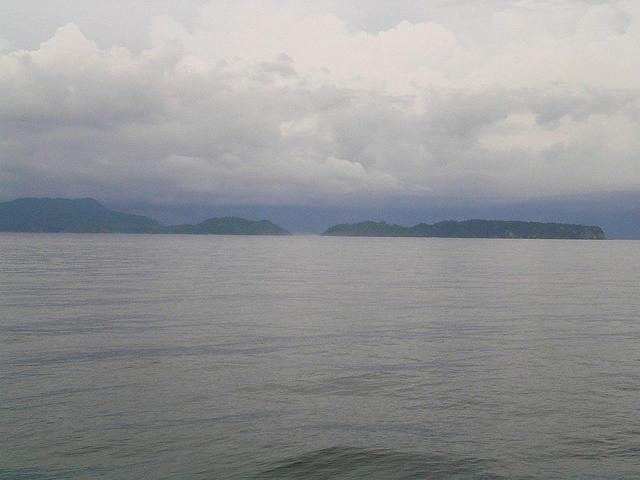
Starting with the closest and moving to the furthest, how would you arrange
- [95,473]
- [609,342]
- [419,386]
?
[95,473]
[419,386]
[609,342]

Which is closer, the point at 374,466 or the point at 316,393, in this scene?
the point at 374,466

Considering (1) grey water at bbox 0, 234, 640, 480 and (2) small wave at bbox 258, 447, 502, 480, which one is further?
(1) grey water at bbox 0, 234, 640, 480

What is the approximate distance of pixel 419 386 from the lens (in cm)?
2494

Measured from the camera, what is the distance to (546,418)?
21125 millimetres

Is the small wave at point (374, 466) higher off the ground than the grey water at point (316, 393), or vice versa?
the grey water at point (316, 393)

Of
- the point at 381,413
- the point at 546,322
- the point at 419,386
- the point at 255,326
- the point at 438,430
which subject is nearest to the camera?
the point at 438,430

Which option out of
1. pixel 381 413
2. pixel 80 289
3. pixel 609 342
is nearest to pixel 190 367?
pixel 381 413

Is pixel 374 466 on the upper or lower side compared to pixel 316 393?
lower

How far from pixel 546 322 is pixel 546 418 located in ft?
75.6

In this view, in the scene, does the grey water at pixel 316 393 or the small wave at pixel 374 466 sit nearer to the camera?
the small wave at pixel 374 466

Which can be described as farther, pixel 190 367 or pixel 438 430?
pixel 190 367

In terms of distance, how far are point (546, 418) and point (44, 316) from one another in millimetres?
34986

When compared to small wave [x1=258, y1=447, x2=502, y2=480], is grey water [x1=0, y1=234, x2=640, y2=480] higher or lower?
higher

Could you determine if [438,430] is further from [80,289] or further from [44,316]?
[80,289]
